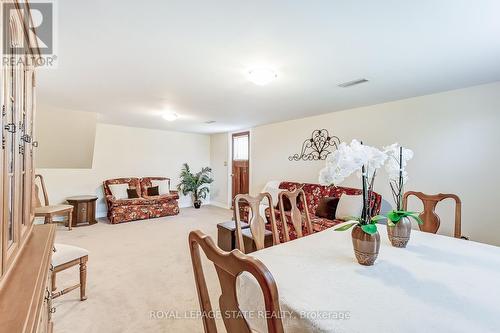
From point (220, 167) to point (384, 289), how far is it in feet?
20.1

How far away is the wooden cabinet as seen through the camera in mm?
719

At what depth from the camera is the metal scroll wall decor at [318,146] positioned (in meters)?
4.24

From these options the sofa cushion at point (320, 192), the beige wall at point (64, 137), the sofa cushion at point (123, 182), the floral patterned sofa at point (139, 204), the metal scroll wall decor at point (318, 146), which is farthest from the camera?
the sofa cushion at point (123, 182)

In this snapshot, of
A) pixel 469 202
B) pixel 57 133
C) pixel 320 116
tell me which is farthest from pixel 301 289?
pixel 57 133

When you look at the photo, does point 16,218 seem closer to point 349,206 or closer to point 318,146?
point 349,206

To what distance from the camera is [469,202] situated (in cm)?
282

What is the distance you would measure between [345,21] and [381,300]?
1556 millimetres

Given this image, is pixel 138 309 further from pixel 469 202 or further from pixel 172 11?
pixel 469 202

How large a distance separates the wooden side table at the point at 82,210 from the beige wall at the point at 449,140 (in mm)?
4998

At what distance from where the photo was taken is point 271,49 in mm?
1892

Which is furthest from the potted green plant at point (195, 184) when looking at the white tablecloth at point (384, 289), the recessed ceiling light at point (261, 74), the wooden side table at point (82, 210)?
the white tablecloth at point (384, 289)

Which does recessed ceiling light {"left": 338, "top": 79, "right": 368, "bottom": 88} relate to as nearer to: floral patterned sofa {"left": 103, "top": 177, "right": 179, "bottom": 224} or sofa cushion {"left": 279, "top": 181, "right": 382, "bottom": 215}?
sofa cushion {"left": 279, "top": 181, "right": 382, "bottom": 215}

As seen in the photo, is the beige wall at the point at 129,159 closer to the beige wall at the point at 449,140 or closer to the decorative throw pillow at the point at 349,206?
the beige wall at the point at 449,140

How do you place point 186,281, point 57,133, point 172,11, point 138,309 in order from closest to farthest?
point 172,11
point 138,309
point 186,281
point 57,133
